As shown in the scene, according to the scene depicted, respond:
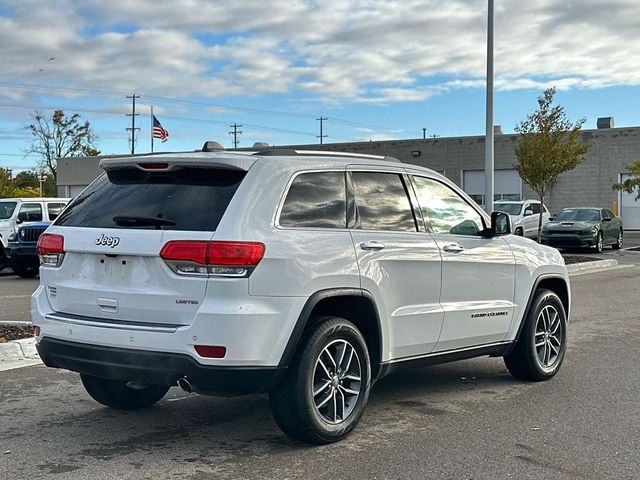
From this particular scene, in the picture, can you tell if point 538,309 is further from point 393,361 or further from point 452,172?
point 452,172

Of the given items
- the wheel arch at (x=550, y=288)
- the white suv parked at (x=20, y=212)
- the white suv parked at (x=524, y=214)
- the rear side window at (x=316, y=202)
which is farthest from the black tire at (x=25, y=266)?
the white suv parked at (x=524, y=214)

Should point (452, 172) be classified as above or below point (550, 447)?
above

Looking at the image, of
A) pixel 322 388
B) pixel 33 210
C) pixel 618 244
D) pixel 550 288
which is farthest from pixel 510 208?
pixel 322 388

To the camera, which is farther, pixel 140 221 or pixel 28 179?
pixel 28 179

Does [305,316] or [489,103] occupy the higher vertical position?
[489,103]

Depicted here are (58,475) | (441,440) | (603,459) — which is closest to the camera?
(58,475)

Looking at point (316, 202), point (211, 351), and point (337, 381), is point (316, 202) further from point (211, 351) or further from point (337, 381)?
point (211, 351)

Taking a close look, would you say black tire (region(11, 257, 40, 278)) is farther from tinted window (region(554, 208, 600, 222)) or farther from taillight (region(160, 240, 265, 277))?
tinted window (region(554, 208, 600, 222))

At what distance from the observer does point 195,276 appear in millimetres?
4621

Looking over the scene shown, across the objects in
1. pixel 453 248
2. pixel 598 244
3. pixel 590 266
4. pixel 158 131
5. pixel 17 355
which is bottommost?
pixel 17 355

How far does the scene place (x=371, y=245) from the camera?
5.40 meters

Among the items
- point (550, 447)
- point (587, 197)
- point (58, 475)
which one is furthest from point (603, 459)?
point (587, 197)

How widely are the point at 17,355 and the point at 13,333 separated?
945mm

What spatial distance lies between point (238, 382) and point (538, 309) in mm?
3356
